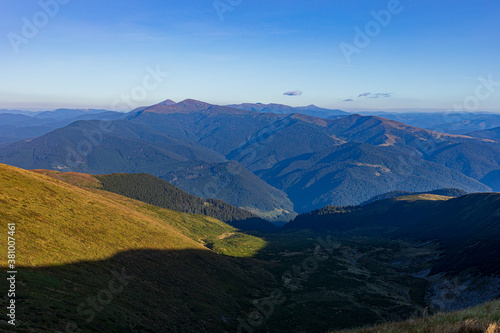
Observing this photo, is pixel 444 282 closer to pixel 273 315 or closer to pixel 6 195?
pixel 273 315

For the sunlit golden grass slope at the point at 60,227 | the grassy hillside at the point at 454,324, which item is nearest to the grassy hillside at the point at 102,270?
the sunlit golden grass slope at the point at 60,227

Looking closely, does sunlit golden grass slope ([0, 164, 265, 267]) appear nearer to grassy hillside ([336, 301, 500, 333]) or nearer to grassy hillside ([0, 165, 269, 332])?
grassy hillside ([0, 165, 269, 332])

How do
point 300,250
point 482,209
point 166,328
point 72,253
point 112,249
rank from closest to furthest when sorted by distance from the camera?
point 166,328 < point 72,253 < point 112,249 < point 300,250 < point 482,209

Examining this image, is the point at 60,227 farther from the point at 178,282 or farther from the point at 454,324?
the point at 454,324

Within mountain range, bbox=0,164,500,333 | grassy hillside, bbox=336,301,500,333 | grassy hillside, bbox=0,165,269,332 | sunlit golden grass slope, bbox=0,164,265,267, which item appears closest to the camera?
grassy hillside, bbox=336,301,500,333

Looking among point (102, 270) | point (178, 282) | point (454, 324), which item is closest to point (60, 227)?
point (102, 270)

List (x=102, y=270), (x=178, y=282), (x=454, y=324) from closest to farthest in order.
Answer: (x=454, y=324)
(x=102, y=270)
(x=178, y=282)

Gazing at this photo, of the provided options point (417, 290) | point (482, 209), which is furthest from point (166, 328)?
point (482, 209)

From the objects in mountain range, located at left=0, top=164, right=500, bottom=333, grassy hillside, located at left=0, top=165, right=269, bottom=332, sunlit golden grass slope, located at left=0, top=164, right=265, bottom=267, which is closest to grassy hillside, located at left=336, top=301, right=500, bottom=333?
mountain range, located at left=0, top=164, right=500, bottom=333
